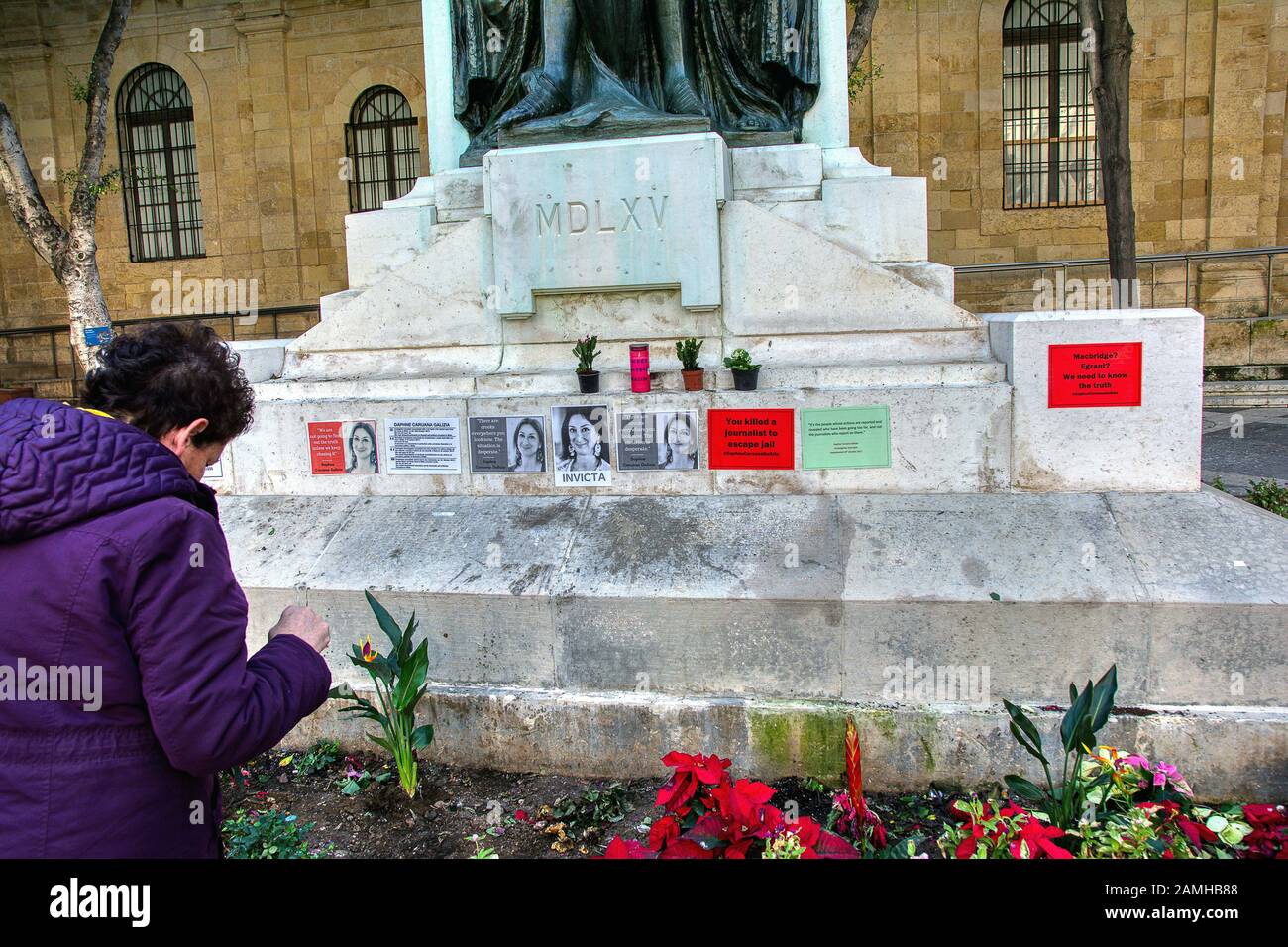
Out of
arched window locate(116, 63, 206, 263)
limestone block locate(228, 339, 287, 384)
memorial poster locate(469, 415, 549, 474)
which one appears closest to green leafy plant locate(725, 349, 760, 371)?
memorial poster locate(469, 415, 549, 474)

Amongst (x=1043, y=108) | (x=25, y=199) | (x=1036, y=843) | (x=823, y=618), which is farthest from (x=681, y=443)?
(x=1043, y=108)

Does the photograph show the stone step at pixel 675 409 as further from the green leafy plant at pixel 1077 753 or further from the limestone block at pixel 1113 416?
the green leafy plant at pixel 1077 753

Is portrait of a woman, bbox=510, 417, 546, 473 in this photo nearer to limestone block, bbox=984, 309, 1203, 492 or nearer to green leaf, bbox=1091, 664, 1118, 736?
limestone block, bbox=984, 309, 1203, 492

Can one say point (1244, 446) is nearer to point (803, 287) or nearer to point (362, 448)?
point (803, 287)

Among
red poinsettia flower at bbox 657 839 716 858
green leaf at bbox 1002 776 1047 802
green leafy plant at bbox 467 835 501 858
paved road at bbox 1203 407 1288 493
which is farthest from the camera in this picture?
paved road at bbox 1203 407 1288 493

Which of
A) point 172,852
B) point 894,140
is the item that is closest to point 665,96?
point 172,852

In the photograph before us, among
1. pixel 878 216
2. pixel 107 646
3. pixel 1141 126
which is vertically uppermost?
pixel 1141 126

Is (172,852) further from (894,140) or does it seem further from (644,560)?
(894,140)

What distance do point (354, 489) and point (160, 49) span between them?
60.7ft

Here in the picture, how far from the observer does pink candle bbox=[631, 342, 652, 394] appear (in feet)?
14.5

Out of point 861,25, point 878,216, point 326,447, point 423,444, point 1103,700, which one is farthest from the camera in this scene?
point 861,25

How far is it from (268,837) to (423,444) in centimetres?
195

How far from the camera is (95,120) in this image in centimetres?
1165

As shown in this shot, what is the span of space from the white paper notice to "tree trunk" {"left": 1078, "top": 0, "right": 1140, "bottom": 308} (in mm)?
7745
